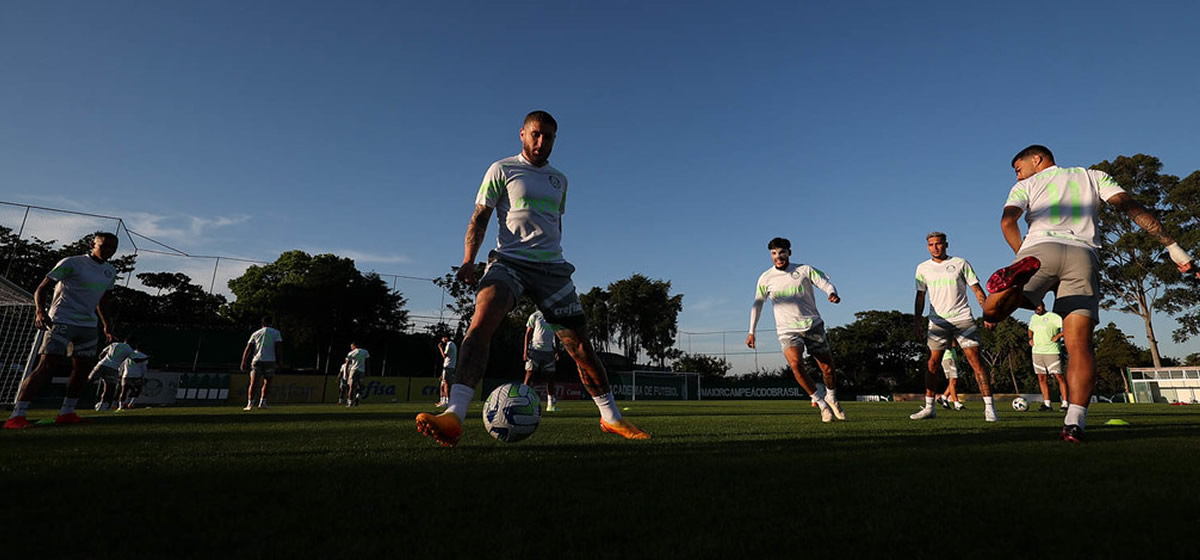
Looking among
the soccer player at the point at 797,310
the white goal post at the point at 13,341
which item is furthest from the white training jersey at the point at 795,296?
the white goal post at the point at 13,341

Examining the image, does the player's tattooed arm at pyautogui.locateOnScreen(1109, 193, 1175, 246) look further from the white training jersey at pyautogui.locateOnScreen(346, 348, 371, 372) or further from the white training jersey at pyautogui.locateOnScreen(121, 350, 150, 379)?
the white training jersey at pyautogui.locateOnScreen(121, 350, 150, 379)

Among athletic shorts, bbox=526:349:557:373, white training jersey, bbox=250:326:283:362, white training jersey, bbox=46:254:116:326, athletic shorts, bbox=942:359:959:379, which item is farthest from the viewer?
white training jersey, bbox=250:326:283:362

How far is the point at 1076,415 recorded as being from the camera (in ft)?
12.7

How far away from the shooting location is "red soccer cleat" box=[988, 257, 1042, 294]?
12.8 feet

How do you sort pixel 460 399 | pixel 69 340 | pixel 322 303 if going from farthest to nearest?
pixel 322 303
pixel 69 340
pixel 460 399

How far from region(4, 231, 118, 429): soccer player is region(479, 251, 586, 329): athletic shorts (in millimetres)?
5302

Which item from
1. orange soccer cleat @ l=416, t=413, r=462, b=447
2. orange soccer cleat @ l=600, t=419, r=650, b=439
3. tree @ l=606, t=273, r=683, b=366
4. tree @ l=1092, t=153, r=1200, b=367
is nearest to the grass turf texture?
Answer: orange soccer cleat @ l=416, t=413, r=462, b=447

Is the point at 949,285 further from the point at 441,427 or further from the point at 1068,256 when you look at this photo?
the point at 441,427

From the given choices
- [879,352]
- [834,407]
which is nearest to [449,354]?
[834,407]

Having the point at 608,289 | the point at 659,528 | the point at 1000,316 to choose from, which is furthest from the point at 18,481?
the point at 608,289

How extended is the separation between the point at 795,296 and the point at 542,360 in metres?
5.57

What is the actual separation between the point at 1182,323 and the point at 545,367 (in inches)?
1392

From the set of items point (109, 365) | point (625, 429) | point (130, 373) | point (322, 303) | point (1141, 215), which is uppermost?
point (322, 303)

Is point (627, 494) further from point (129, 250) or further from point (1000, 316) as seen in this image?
point (129, 250)
